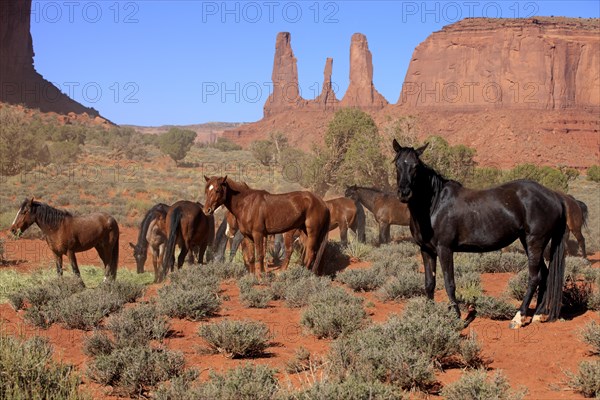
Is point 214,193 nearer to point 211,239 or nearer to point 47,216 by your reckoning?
point 47,216

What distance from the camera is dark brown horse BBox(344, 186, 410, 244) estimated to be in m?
17.8

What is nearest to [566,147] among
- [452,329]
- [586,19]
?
[586,19]

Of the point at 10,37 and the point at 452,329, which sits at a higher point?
the point at 10,37

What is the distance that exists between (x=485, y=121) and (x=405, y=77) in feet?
91.6

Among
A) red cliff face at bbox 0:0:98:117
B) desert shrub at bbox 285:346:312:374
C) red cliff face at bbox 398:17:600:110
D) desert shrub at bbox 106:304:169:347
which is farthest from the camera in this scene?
red cliff face at bbox 398:17:600:110

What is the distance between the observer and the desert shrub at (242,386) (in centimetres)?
480

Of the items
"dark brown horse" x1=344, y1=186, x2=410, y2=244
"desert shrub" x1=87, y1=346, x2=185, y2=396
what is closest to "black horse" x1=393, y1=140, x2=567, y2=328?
"desert shrub" x1=87, y1=346, x2=185, y2=396

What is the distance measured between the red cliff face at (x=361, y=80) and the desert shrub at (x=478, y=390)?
12192 cm

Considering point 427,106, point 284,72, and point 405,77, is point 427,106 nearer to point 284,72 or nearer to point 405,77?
point 405,77

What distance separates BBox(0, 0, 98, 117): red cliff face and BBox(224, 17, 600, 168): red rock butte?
129 ft

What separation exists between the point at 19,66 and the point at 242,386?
94.9 metres

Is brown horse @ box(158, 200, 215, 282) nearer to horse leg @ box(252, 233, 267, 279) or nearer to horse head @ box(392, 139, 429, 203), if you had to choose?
horse leg @ box(252, 233, 267, 279)

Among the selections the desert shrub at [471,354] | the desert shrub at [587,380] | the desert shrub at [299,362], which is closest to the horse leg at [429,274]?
the desert shrub at [471,354]

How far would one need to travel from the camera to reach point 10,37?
86375 mm
